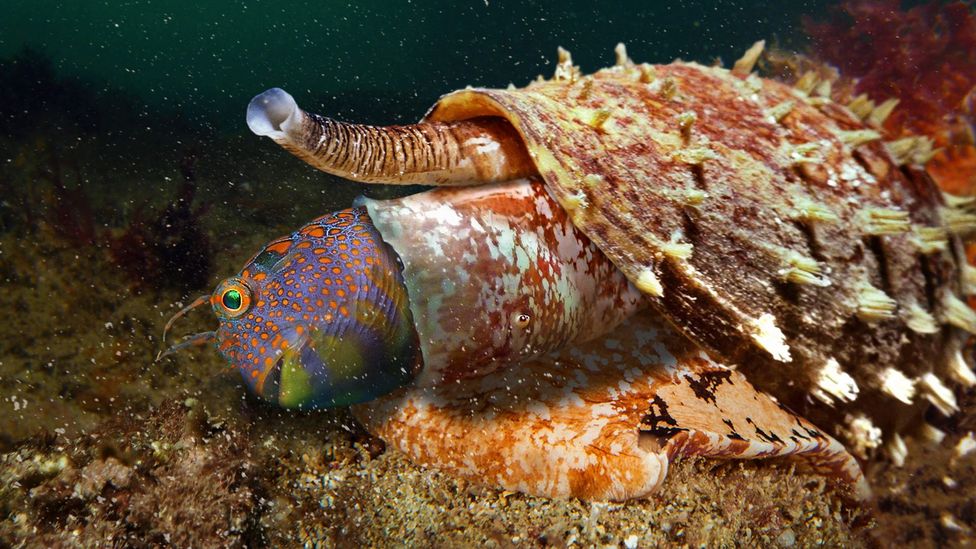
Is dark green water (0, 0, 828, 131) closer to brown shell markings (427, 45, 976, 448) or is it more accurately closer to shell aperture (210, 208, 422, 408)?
brown shell markings (427, 45, 976, 448)

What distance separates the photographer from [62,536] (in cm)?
210

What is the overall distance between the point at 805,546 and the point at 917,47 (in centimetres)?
441

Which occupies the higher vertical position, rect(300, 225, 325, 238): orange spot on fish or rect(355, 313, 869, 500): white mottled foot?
rect(300, 225, 325, 238): orange spot on fish

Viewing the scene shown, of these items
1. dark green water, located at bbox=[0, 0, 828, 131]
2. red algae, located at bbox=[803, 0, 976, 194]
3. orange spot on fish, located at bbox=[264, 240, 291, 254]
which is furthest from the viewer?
dark green water, located at bbox=[0, 0, 828, 131]

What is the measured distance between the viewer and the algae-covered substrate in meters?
2.19

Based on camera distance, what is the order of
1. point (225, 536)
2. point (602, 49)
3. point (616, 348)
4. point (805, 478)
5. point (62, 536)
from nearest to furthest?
point (62, 536)
point (225, 536)
point (805, 478)
point (616, 348)
point (602, 49)

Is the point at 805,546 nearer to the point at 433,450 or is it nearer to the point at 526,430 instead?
the point at 526,430

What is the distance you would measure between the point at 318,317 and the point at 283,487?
3.39 ft

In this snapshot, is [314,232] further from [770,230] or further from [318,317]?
[770,230]

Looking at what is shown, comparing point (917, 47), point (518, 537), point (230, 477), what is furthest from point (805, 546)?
point (917, 47)

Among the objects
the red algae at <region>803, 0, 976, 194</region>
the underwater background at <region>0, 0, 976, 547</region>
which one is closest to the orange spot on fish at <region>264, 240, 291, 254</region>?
the underwater background at <region>0, 0, 976, 547</region>

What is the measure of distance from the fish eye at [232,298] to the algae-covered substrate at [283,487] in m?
0.89

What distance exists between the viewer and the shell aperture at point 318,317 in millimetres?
2055

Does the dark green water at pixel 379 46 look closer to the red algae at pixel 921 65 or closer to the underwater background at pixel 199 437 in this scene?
the red algae at pixel 921 65
